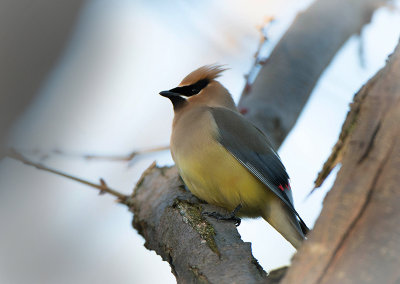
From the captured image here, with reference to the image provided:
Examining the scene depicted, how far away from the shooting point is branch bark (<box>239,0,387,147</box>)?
13.4 feet

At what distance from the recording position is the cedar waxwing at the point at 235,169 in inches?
140

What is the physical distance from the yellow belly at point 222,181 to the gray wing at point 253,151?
64mm

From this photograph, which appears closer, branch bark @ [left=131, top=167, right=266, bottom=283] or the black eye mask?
branch bark @ [left=131, top=167, right=266, bottom=283]

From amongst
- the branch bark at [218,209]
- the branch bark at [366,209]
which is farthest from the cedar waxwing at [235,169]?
the branch bark at [366,209]

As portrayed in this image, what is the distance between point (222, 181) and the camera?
3.62m

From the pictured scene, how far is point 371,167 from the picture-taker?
171cm

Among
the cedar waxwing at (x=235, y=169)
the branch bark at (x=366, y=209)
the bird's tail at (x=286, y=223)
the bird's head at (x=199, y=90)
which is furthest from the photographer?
the bird's head at (x=199, y=90)

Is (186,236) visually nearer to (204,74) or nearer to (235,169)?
(235,169)

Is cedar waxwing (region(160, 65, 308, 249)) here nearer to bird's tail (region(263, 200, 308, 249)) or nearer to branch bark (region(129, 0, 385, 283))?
bird's tail (region(263, 200, 308, 249))

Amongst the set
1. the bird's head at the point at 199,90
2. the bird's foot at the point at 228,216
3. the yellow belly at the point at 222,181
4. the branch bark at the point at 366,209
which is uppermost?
the bird's head at the point at 199,90

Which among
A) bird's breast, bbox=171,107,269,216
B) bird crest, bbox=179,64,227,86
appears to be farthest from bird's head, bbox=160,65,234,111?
bird's breast, bbox=171,107,269,216

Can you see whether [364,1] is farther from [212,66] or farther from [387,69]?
[387,69]

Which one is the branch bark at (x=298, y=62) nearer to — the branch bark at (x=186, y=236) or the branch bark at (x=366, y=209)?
the branch bark at (x=186, y=236)

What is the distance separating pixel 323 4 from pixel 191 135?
5.35ft
